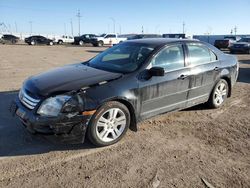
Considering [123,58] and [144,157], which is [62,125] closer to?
[144,157]

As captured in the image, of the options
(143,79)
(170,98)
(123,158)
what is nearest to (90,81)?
(143,79)

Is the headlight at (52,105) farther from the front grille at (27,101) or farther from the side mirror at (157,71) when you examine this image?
the side mirror at (157,71)

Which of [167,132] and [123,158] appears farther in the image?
[167,132]

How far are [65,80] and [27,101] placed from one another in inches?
24.9

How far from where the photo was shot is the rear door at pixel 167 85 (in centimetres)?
460

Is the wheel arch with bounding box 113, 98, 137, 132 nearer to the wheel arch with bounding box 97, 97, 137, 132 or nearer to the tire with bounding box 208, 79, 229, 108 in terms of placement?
the wheel arch with bounding box 97, 97, 137, 132

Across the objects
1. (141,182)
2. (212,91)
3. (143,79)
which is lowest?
(141,182)

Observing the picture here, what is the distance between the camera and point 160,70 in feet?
14.6

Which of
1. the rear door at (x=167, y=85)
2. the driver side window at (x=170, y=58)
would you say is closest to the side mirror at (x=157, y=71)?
the rear door at (x=167, y=85)

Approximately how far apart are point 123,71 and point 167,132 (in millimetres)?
1296

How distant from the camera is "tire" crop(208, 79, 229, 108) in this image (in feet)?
19.7

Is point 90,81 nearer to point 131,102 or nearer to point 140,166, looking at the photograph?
point 131,102

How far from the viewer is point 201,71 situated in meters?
5.47

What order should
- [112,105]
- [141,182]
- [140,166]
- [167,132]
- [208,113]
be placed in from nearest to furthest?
A: [141,182]
[140,166]
[112,105]
[167,132]
[208,113]
